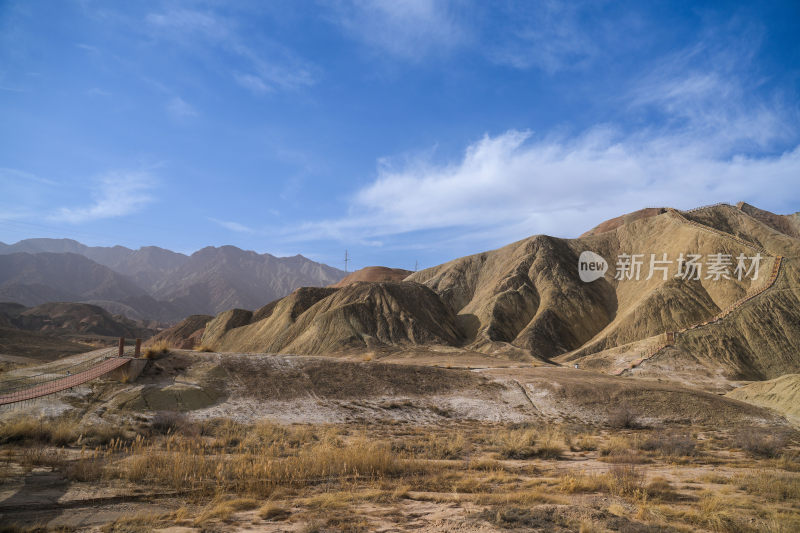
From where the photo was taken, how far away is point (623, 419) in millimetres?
19500

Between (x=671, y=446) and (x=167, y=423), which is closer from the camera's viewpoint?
(x=671, y=446)

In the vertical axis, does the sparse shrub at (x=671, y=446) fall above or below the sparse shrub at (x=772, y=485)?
below

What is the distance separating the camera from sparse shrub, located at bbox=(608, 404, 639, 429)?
63.9 ft

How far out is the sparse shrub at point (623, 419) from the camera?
63.9ft

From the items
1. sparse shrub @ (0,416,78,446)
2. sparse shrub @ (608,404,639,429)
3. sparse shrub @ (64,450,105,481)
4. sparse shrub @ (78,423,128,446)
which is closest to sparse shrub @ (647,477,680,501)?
sparse shrub @ (64,450,105,481)

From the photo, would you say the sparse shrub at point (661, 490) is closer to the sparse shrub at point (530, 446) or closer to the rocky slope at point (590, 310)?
the sparse shrub at point (530, 446)

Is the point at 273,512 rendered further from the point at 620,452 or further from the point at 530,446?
the point at 620,452

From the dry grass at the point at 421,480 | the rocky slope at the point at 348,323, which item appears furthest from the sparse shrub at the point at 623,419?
the rocky slope at the point at 348,323

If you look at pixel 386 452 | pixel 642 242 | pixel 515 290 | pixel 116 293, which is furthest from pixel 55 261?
pixel 386 452

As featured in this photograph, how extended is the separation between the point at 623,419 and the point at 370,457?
14.2 meters

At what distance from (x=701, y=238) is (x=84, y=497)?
212 ft

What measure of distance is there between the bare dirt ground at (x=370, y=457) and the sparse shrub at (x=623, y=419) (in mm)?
66

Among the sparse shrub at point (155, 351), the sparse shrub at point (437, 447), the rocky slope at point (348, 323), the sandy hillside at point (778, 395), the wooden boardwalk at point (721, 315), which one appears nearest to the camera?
the sparse shrub at point (437, 447)

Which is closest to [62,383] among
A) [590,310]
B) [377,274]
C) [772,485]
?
[772,485]
